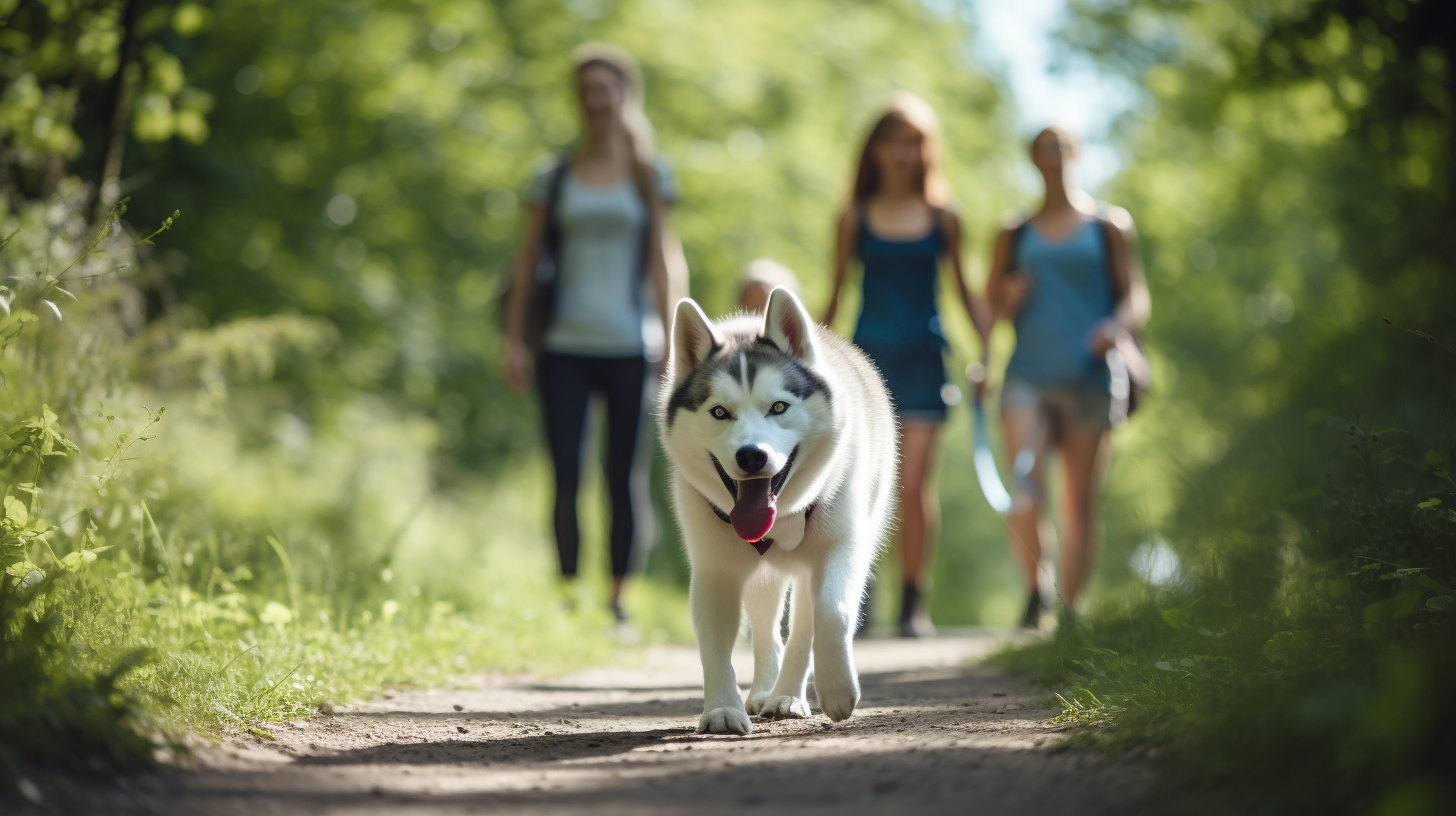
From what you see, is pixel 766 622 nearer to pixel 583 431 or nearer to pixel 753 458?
pixel 753 458

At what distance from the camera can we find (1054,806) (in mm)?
2617

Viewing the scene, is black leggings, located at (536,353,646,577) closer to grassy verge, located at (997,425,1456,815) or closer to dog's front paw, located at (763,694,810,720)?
grassy verge, located at (997,425,1456,815)

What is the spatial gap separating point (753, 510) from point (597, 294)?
3.29m

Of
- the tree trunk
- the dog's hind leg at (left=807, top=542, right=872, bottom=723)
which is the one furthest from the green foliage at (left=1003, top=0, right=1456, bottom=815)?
the tree trunk

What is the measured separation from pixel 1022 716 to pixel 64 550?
3.27 m

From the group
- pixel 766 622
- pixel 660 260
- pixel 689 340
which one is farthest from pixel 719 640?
pixel 660 260

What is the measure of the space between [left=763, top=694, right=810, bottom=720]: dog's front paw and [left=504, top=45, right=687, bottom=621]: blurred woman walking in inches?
117

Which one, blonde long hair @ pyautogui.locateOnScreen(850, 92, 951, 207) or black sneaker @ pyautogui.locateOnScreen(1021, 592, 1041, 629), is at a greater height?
blonde long hair @ pyautogui.locateOnScreen(850, 92, 951, 207)

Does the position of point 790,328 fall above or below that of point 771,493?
above

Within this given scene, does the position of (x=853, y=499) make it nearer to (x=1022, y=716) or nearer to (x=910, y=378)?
(x=1022, y=716)

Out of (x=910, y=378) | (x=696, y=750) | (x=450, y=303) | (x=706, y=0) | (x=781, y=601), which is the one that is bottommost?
(x=696, y=750)

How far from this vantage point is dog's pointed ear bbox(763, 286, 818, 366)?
4.24 m

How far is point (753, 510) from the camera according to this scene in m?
3.91

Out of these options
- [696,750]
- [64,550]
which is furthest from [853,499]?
[64,550]
